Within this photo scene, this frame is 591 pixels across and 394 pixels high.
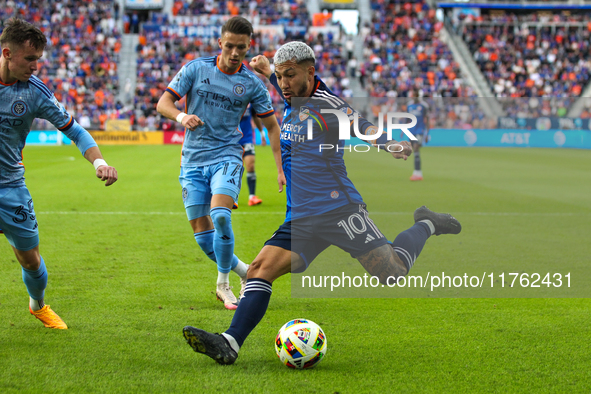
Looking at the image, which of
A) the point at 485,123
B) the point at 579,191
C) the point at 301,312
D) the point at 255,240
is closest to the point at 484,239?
the point at 255,240

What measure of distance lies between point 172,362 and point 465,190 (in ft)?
34.1

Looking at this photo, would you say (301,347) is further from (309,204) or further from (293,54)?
(293,54)

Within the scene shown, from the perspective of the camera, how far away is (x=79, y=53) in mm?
36844

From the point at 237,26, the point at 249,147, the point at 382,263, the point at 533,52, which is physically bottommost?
the point at 249,147

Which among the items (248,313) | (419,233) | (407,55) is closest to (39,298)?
(248,313)

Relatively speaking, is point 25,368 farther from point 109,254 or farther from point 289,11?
point 289,11

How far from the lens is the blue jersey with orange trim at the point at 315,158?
12.4ft

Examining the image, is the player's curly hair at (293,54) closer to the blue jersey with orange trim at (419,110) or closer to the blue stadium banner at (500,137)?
the blue jersey with orange trim at (419,110)

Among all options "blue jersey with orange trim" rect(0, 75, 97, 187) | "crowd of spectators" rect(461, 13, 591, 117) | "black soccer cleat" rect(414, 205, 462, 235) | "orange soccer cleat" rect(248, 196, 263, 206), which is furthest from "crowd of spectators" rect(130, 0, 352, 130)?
"blue jersey with orange trim" rect(0, 75, 97, 187)

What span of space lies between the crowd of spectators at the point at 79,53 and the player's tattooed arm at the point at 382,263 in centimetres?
3003

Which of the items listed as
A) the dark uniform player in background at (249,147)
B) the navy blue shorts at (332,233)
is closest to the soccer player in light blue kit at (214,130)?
the navy blue shorts at (332,233)

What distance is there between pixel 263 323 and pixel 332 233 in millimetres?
1011

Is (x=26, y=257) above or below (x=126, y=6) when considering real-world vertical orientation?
below

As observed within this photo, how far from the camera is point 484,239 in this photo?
7.59m
